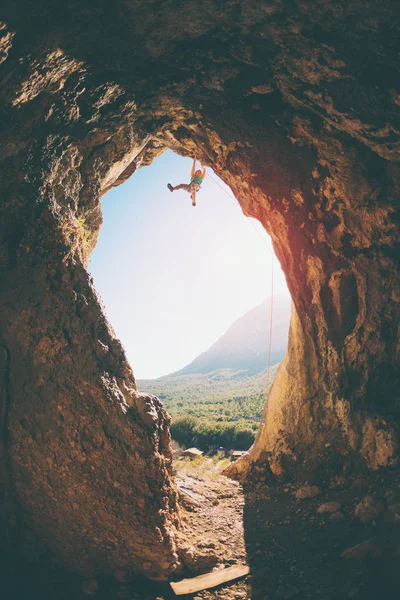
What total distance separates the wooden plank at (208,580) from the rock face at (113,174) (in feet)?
0.79

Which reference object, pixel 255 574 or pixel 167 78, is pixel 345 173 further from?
pixel 255 574

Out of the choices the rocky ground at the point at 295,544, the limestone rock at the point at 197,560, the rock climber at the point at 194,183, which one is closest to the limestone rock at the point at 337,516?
the rocky ground at the point at 295,544

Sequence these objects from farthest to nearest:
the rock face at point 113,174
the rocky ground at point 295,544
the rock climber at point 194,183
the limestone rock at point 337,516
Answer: the rock climber at point 194,183
the limestone rock at point 337,516
the rocky ground at point 295,544
the rock face at point 113,174

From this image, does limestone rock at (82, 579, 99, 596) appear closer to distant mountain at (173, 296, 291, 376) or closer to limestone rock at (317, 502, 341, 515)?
limestone rock at (317, 502, 341, 515)

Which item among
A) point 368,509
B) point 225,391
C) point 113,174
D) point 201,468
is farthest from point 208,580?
point 225,391

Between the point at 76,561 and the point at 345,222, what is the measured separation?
730 centimetres

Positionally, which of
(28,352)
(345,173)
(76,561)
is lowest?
(76,561)

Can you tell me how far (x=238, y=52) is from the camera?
4.48 meters

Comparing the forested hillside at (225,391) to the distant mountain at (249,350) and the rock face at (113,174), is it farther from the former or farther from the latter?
the rock face at (113,174)

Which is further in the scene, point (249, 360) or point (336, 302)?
point (249, 360)

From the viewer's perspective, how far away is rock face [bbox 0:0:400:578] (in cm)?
361

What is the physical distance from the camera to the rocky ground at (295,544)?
13.1ft

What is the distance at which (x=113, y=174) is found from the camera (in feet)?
23.5

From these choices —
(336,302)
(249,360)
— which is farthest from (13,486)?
(249,360)
